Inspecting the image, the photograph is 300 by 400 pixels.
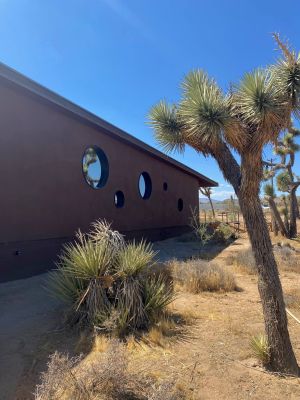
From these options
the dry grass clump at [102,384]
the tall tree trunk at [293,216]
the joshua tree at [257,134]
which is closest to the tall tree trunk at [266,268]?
the joshua tree at [257,134]

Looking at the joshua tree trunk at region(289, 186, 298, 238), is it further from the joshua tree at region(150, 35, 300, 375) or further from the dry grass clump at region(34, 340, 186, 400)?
the dry grass clump at region(34, 340, 186, 400)

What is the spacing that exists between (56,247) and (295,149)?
16.1m

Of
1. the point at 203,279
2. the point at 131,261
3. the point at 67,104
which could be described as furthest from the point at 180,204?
the point at 131,261

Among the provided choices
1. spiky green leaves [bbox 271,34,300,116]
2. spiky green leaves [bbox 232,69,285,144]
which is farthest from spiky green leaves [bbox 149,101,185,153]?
spiky green leaves [bbox 271,34,300,116]

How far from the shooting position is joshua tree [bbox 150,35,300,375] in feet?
14.0

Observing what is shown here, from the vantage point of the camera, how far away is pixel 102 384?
352 centimetres

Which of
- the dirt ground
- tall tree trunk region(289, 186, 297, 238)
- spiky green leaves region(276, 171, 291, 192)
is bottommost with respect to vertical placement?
the dirt ground

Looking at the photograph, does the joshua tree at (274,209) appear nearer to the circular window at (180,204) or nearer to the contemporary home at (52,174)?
the circular window at (180,204)

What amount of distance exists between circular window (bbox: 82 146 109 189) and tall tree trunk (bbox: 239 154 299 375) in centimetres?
745

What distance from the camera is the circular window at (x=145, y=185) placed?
15.9 m

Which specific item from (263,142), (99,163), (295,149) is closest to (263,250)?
(263,142)

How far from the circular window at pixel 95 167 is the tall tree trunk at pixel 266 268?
745cm

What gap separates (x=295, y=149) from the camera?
20906mm

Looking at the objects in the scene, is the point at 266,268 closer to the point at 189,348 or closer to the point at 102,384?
the point at 189,348
